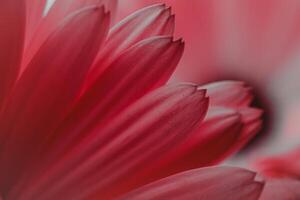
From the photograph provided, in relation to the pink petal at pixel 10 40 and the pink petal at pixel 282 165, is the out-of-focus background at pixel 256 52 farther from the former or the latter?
the pink petal at pixel 10 40

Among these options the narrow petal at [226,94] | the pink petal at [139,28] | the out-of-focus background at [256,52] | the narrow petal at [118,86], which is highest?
the pink petal at [139,28]

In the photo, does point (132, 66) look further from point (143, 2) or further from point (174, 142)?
point (143, 2)

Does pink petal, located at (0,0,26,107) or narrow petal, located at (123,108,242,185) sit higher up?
pink petal, located at (0,0,26,107)

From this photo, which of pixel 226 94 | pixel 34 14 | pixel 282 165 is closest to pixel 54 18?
pixel 34 14

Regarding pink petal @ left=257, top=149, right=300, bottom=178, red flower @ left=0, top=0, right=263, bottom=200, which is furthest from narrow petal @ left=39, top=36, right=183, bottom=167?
pink petal @ left=257, top=149, right=300, bottom=178

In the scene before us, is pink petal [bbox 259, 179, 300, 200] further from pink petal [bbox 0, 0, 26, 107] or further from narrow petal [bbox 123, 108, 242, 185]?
pink petal [bbox 0, 0, 26, 107]

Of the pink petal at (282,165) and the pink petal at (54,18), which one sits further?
the pink petal at (282,165)

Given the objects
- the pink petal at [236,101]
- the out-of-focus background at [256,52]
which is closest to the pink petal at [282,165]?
the out-of-focus background at [256,52]

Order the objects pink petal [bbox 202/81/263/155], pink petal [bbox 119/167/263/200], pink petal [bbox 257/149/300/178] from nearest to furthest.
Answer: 1. pink petal [bbox 119/167/263/200]
2. pink petal [bbox 202/81/263/155]
3. pink petal [bbox 257/149/300/178]

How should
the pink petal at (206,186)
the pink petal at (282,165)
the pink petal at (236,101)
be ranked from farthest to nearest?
1. the pink petal at (282,165)
2. the pink petal at (236,101)
3. the pink petal at (206,186)
